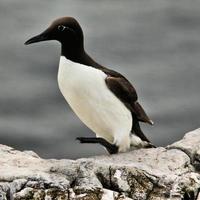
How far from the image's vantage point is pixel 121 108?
427 inches

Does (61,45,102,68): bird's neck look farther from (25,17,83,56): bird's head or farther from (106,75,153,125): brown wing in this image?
(106,75,153,125): brown wing

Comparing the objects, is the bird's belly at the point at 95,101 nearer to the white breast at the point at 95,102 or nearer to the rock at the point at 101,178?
the white breast at the point at 95,102

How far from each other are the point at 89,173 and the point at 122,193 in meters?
0.34

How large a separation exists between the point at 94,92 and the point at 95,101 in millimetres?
95

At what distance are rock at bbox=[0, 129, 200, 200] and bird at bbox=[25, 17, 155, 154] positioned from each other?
49 centimetres

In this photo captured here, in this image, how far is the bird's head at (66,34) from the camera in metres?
10.6

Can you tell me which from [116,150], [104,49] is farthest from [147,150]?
[104,49]

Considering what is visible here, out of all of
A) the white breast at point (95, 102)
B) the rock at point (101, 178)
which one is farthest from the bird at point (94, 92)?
the rock at point (101, 178)

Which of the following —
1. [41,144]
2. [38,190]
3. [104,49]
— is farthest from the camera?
[104,49]

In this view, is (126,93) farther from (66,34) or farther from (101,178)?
(101,178)

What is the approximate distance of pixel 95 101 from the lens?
34.8 ft

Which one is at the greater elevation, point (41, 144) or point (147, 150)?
point (147, 150)

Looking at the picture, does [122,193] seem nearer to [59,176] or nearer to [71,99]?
[59,176]

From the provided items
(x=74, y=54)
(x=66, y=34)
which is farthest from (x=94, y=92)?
(x=66, y=34)
